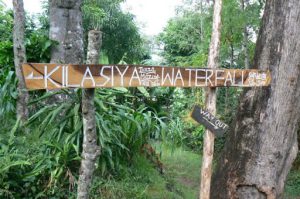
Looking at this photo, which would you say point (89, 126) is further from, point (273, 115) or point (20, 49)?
point (20, 49)

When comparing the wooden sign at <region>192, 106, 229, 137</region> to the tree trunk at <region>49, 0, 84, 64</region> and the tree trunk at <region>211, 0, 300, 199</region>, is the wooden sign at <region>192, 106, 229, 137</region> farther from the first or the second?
the tree trunk at <region>49, 0, 84, 64</region>

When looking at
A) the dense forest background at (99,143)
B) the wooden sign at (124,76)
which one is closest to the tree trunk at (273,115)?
the wooden sign at (124,76)

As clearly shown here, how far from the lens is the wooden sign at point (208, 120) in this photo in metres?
3.33

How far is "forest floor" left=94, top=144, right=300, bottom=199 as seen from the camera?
14.3 ft

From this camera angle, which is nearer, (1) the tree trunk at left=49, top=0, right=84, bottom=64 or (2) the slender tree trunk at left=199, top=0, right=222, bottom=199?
(2) the slender tree trunk at left=199, top=0, right=222, bottom=199

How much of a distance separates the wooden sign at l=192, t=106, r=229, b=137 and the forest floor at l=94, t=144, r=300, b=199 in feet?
4.52

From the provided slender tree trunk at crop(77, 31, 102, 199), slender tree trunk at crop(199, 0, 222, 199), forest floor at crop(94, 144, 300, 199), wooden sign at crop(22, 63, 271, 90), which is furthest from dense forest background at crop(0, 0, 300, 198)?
wooden sign at crop(22, 63, 271, 90)

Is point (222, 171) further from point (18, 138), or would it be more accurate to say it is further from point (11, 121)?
point (11, 121)

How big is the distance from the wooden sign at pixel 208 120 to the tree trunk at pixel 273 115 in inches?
46.7

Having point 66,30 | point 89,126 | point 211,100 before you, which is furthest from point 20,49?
point 211,100

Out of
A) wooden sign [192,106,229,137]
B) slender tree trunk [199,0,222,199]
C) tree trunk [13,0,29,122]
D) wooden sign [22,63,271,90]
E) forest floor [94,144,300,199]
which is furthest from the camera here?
tree trunk [13,0,29,122]

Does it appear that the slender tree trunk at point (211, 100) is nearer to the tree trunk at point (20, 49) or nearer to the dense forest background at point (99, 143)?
the dense forest background at point (99, 143)

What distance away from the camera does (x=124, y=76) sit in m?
2.81

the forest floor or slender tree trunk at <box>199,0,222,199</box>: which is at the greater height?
slender tree trunk at <box>199,0,222,199</box>
